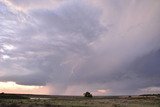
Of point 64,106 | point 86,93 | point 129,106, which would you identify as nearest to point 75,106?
point 64,106

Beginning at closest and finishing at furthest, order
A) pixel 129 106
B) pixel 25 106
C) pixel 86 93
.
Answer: pixel 25 106 → pixel 129 106 → pixel 86 93

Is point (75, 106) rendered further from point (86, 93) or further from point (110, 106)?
point (86, 93)

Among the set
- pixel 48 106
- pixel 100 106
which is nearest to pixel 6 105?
pixel 48 106

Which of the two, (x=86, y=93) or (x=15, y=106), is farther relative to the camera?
(x=86, y=93)

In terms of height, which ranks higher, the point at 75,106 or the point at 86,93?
the point at 86,93

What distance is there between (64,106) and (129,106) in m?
18.0

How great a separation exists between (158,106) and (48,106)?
3186 centimetres

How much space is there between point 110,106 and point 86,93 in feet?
250

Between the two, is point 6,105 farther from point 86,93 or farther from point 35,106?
point 86,93

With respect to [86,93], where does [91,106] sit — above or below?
below

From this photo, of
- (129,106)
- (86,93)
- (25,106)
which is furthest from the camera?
(86,93)

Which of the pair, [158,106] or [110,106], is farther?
[158,106]

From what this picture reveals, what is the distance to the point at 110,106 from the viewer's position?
298 feet

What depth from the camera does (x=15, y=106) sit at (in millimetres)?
87688
